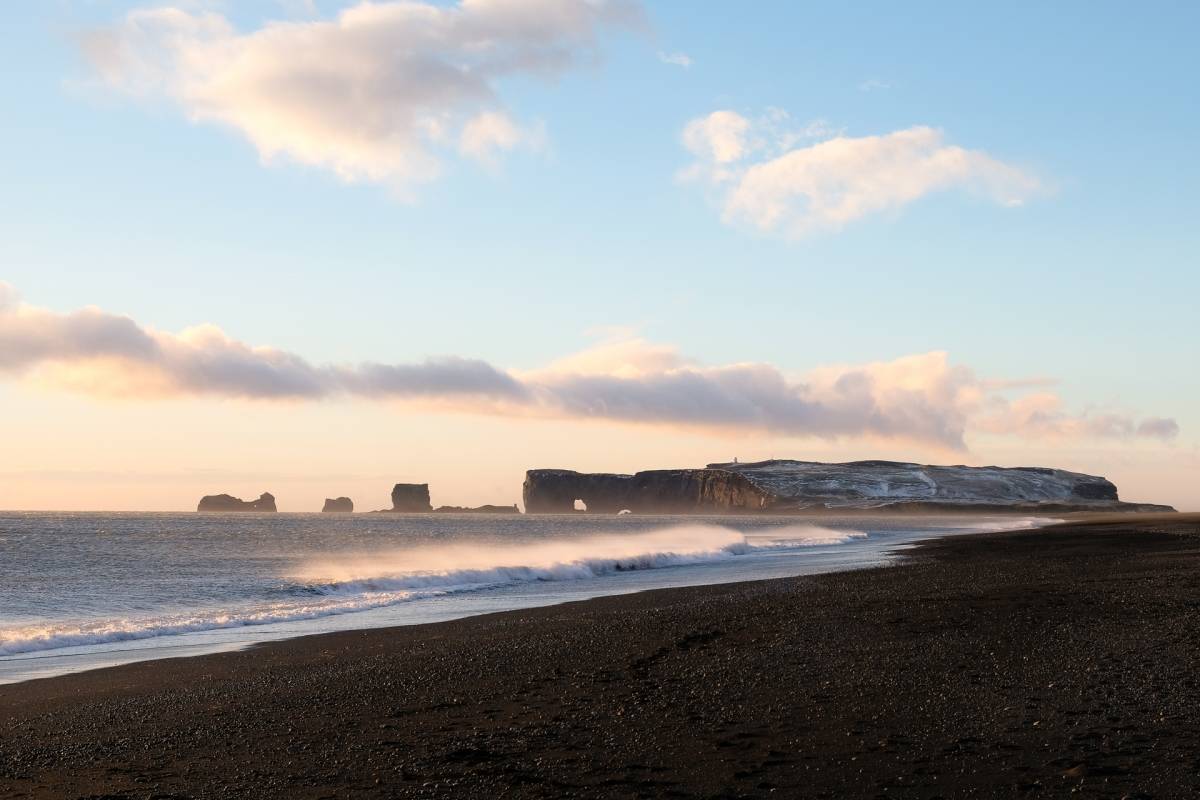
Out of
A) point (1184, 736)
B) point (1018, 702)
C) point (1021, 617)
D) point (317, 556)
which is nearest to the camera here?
point (1184, 736)

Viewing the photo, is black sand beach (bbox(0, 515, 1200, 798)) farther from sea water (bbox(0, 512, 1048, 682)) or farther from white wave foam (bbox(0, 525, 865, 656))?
white wave foam (bbox(0, 525, 865, 656))

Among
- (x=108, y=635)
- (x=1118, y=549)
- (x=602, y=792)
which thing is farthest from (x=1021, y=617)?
(x=1118, y=549)

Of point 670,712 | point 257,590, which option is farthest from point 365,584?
point 670,712

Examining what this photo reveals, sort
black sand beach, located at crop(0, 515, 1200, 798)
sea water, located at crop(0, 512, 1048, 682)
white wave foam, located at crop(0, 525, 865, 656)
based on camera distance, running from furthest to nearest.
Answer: white wave foam, located at crop(0, 525, 865, 656), sea water, located at crop(0, 512, 1048, 682), black sand beach, located at crop(0, 515, 1200, 798)

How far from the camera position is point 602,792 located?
8.47 meters

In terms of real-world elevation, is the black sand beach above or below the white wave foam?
above

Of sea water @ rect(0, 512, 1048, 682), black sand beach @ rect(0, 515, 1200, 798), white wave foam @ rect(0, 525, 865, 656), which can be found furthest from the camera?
white wave foam @ rect(0, 525, 865, 656)

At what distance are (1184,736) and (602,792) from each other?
5.43 meters

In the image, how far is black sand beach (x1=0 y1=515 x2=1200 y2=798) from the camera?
8.84 metres

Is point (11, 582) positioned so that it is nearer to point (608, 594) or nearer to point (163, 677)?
point (608, 594)

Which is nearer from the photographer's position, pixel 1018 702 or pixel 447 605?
pixel 1018 702

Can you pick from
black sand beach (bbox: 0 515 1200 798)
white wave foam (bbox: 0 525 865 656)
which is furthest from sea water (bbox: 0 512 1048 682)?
black sand beach (bbox: 0 515 1200 798)

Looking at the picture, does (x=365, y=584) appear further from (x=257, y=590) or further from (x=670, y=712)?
(x=670, y=712)

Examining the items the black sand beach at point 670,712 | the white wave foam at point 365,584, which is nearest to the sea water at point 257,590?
the white wave foam at point 365,584
